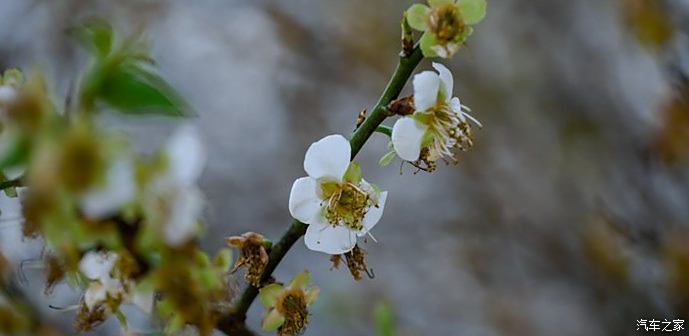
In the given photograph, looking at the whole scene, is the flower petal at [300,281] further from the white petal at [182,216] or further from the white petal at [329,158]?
the white petal at [182,216]

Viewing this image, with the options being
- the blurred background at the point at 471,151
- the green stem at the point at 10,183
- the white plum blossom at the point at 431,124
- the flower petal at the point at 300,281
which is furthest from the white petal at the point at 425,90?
the blurred background at the point at 471,151

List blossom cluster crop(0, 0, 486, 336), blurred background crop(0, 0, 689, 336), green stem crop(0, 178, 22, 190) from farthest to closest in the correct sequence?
blurred background crop(0, 0, 689, 336), green stem crop(0, 178, 22, 190), blossom cluster crop(0, 0, 486, 336)

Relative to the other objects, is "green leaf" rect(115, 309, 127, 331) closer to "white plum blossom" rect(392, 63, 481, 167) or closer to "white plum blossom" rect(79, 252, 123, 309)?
"white plum blossom" rect(79, 252, 123, 309)

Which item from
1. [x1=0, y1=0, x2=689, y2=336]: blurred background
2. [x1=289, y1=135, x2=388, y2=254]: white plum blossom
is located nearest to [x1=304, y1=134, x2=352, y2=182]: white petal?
[x1=289, y1=135, x2=388, y2=254]: white plum blossom

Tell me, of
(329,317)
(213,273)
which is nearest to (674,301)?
(329,317)

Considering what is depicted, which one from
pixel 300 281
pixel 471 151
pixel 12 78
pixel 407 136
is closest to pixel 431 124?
pixel 407 136

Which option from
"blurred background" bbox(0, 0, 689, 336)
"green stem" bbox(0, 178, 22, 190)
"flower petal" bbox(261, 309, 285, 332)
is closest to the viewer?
"green stem" bbox(0, 178, 22, 190)

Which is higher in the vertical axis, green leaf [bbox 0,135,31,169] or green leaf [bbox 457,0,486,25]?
green leaf [bbox 457,0,486,25]
